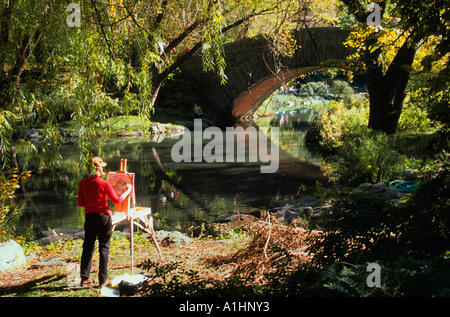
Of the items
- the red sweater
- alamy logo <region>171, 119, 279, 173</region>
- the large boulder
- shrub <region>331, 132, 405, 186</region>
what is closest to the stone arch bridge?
alamy logo <region>171, 119, 279, 173</region>

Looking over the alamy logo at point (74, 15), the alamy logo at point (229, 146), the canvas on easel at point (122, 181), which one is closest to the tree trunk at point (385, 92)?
the alamy logo at point (229, 146)

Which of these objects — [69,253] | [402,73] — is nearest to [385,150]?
[402,73]

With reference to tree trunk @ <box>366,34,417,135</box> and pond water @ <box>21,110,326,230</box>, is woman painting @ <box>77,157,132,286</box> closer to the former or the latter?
pond water @ <box>21,110,326,230</box>

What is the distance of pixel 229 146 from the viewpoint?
1806cm

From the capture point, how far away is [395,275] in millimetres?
2555

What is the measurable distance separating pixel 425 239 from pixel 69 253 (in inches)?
197

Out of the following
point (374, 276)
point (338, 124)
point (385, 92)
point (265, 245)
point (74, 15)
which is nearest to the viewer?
point (374, 276)

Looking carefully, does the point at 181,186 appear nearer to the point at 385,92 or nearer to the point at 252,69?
the point at 385,92

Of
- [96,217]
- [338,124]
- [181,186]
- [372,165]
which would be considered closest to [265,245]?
[96,217]

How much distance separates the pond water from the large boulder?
95.4 inches

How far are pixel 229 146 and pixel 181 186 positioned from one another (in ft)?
21.8

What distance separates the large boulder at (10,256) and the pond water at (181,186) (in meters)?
2.42

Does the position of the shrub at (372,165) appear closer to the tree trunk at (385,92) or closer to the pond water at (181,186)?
the tree trunk at (385,92)

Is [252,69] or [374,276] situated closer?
[374,276]
